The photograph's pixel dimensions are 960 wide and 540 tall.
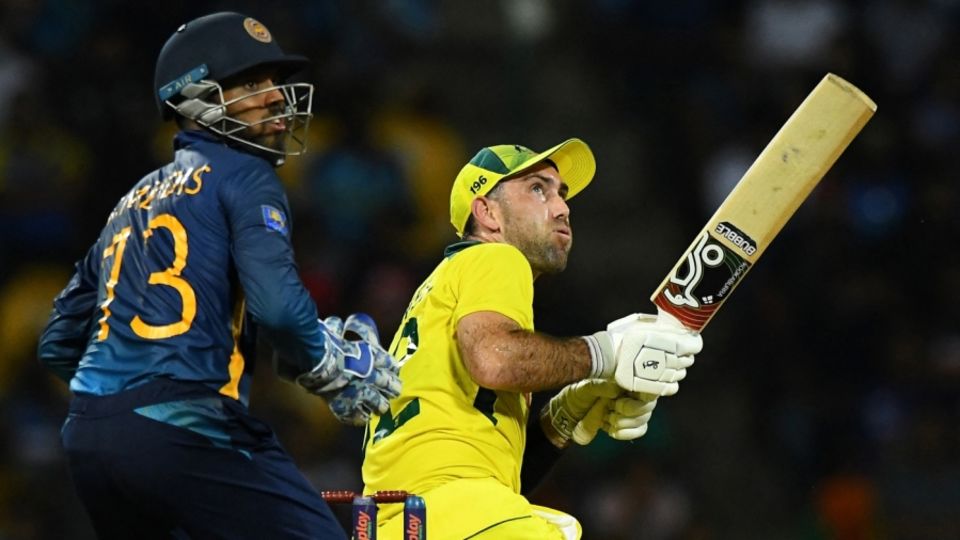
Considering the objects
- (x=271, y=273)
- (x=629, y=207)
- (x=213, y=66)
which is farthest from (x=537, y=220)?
(x=629, y=207)

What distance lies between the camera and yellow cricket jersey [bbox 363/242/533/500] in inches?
155

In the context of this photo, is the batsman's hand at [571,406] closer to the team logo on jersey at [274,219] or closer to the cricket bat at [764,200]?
the cricket bat at [764,200]

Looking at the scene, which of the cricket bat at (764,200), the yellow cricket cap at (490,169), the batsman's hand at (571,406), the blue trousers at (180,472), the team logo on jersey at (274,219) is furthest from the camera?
the yellow cricket cap at (490,169)

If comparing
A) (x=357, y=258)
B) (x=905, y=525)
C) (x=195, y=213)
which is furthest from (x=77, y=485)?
(x=905, y=525)

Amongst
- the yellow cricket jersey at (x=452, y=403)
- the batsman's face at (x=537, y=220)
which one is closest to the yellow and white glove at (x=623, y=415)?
the yellow cricket jersey at (x=452, y=403)

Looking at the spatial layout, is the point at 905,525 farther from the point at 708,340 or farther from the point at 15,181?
the point at 15,181

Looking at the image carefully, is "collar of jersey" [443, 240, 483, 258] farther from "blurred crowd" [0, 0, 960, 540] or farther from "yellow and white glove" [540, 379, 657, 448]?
"blurred crowd" [0, 0, 960, 540]

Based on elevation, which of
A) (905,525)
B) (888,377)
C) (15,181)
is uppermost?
A: (888,377)

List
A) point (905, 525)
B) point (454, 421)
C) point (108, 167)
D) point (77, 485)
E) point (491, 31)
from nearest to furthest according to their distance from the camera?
1. point (77, 485)
2. point (454, 421)
3. point (905, 525)
4. point (108, 167)
5. point (491, 31)

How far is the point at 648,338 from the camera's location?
4012mm

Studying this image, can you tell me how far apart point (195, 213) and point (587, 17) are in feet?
21.9

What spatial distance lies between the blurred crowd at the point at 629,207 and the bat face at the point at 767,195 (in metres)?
3.34

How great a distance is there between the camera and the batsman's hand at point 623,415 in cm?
423

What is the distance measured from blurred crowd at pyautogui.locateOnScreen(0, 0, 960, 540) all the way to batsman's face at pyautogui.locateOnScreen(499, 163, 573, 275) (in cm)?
324
